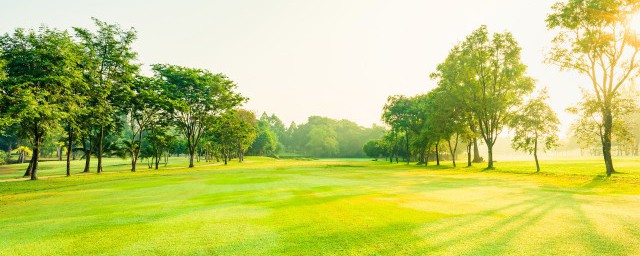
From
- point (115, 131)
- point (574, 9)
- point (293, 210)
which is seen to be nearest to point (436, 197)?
point (293, 210)

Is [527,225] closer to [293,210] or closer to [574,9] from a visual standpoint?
[293,210]

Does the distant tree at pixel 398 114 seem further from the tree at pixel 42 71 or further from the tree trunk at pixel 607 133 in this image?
the tree at pixel 42 71

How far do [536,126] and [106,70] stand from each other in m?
59.2

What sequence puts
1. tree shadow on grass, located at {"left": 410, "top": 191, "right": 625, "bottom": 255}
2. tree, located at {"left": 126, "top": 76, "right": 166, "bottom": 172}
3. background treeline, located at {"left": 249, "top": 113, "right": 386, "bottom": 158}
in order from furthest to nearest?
background treeline, located at {"left": 249, "top": 113, "right": 386, "bottom": 158} → tree, located at {"left": 126, "top": 76, "right": 166, "bottom": 172} → tree shadow on grass, located at {"left": 410, "top": 191, "right": 625, "bottom": 255}

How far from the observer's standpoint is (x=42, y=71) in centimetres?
3045

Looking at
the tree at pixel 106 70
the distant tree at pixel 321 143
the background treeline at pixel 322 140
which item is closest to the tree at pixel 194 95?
the tree at pixel 106 70

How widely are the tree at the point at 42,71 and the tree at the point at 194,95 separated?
18879mm

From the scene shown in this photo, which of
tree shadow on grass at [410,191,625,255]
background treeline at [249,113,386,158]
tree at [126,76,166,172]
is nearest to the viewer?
tree shadow on grass at [410,191,625,255]

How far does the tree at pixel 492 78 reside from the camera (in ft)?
156

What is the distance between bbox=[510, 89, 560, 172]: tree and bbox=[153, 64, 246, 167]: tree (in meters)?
48.8

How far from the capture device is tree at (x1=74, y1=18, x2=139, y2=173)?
1533 inches

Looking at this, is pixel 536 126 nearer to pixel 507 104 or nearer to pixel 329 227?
pixel 507 104

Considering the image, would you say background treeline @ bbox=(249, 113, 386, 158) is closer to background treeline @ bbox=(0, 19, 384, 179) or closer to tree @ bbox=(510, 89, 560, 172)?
background treeline @ bbox=(0, 19, 384, 179)

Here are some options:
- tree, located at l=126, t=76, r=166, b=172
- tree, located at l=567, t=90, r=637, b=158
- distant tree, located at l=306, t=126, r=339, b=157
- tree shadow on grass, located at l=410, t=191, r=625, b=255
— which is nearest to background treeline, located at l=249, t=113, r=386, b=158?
distant tree, located at l=306, t=126, r=339, b=157
